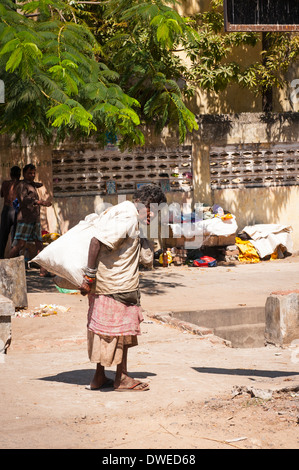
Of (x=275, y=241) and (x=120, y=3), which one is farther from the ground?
(x=120, y=3)

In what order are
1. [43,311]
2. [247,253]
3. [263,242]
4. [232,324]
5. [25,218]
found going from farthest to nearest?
[263,242], [247,253], [25,218], [232,324], [43,311]

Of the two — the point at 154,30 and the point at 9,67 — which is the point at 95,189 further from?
the point at 9,67

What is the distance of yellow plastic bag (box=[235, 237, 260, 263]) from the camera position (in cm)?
1355

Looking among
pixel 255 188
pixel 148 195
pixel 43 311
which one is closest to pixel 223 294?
pixel 43 311

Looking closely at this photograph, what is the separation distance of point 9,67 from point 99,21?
19.0 ft

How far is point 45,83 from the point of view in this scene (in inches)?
331

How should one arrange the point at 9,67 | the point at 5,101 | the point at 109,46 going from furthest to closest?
the point at 109,46 < the point at 5,101 < the point at 9,67

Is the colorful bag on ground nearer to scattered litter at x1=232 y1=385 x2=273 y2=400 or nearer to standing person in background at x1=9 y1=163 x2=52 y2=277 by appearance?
standing person in background at x1=9 y1=163 x2=52 y2=277

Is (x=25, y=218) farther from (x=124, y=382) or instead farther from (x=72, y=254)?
(x=124, y=382)

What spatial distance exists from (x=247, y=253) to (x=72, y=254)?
27.2 feet

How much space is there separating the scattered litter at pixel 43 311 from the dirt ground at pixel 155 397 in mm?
470

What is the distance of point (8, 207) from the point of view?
1238 cm

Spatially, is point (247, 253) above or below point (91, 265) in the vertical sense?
below
